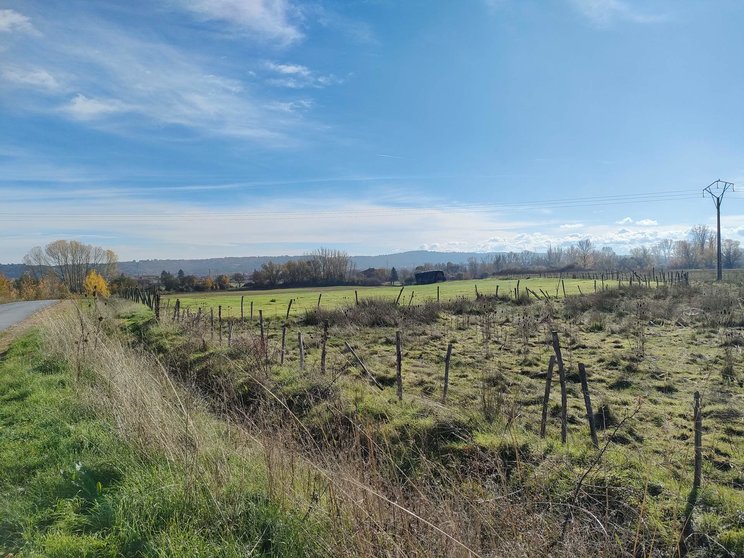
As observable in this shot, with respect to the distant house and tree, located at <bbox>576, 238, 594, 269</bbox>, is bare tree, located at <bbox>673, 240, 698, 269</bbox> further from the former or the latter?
the distant house

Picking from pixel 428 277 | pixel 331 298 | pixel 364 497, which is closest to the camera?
pixel 364 497

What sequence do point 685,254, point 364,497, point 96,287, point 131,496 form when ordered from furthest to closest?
point 685,254 < point 96,287 < point 131,496 < point 364,497

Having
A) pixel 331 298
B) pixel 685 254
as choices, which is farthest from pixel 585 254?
pixel 331 298

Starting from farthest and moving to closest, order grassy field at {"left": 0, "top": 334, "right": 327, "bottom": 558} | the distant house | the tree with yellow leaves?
the distant house < the tree with yellow leaves < grassy field at {"left": 0, "top": 334, "right": 327, "bottom": 558}

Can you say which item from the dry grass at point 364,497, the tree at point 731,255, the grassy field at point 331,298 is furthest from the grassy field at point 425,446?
the tree at point 731,255

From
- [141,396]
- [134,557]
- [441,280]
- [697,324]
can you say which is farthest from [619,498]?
[441,280]

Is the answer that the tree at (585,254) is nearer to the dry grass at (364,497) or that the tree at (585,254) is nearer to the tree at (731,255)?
the tree at (731,255)

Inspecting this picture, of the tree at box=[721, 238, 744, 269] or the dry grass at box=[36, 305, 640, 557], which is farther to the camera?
the tree at box=[721, 238, 744, 269]

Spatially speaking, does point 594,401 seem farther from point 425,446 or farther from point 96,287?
point 96,287

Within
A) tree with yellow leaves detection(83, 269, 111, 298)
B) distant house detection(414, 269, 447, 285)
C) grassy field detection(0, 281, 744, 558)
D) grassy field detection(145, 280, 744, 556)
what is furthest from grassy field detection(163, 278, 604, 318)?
distant house detection(414, 269, 447, 285)

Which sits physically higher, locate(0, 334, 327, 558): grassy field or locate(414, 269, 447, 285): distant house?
locate(414, 269, 447, 285): distant house

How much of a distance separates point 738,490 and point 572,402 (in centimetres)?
482

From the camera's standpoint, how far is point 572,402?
11.4m

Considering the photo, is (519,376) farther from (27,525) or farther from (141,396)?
(27,525)
